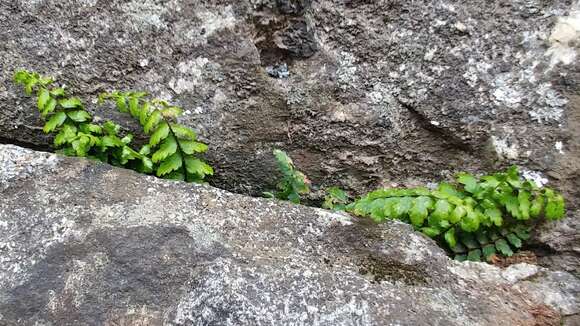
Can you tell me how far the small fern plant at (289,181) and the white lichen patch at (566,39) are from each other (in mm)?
1480

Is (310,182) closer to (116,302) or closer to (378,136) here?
(378,136)

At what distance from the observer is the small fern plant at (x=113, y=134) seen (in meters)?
2.57

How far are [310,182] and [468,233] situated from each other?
2.97 feet

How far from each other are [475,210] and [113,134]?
192cm

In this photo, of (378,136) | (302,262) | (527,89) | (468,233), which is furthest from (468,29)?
(302,262)

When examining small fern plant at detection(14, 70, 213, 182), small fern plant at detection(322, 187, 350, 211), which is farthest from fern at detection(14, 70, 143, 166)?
small fern plant at detection(322, 187, 350, 211)

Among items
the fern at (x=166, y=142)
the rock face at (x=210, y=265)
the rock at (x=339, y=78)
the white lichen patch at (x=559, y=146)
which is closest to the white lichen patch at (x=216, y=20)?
the rock at (x=339, y=78)

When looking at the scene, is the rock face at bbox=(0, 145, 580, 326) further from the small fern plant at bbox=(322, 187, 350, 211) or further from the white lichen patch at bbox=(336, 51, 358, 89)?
the white lichen patch at bbox=(336, 51, 358, 89)

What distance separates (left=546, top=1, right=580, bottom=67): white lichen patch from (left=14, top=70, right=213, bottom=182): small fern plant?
193 cm

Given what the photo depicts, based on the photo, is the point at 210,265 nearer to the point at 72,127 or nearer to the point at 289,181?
the point at 289,181

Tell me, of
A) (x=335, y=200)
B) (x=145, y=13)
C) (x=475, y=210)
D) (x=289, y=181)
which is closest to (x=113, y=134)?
(x=145, y=13)

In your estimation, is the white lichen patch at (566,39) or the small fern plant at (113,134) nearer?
the small fern plant at (113,134)

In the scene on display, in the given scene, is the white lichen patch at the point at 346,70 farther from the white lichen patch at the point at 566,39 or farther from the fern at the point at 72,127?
the fern at the point at 72,127

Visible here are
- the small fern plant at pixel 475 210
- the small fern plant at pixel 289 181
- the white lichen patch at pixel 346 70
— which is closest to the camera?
the small fern plant at pixel 475 210
